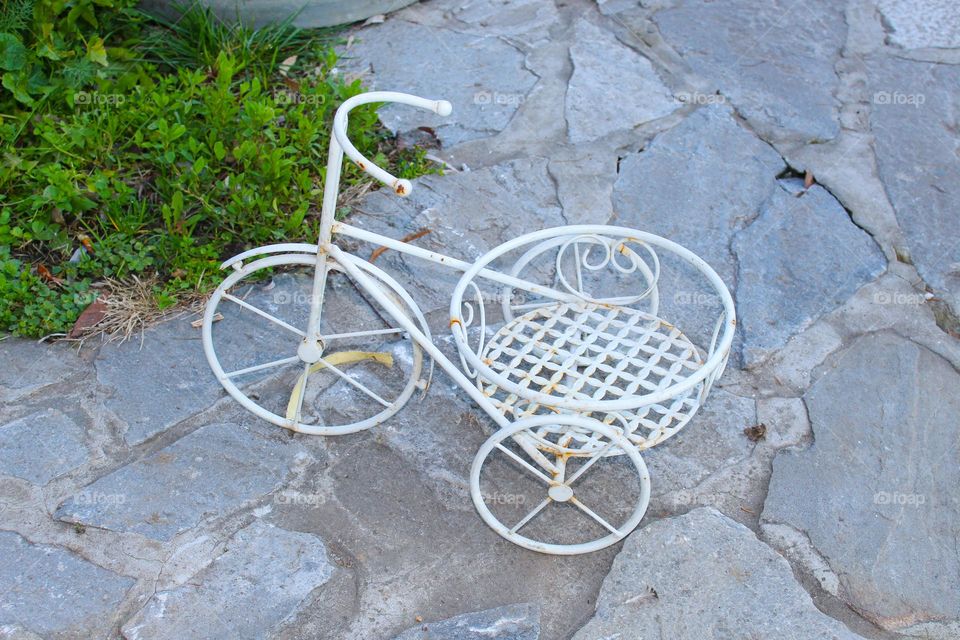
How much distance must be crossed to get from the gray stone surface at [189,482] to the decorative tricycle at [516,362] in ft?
0.37

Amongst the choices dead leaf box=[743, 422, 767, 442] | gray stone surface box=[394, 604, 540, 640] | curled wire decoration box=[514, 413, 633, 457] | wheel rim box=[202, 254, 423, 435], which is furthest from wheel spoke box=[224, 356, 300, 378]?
dead leaf box=[743, 422, 767, 442]

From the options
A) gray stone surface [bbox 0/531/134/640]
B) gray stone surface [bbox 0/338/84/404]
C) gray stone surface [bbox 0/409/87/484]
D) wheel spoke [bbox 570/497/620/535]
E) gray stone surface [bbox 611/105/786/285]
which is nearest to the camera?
gray stone surface [bbox 0/531/134/640]

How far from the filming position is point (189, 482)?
283 centimetres

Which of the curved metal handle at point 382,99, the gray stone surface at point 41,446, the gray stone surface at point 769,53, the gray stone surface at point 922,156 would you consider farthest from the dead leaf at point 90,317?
the gray stone surface at point 922,156

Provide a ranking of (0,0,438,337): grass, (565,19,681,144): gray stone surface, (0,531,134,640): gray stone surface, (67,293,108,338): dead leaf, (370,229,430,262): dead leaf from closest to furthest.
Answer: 1. (0,531,134,640): gray stone surface
2. (67,293,108,338): dead leaf
3. (0,0,438,337): grass
4. (370,229,430,262): dead leaf
5. (565,19,681,144): gray stone surface

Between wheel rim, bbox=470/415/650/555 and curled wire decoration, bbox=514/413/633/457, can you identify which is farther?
curled wire decoration, bbox=514/413/633/457

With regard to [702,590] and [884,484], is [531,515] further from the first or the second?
[884,484]

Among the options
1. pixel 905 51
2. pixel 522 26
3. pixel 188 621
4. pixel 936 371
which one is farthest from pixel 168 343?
pixel 905 51

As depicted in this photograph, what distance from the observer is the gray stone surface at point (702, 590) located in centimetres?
252

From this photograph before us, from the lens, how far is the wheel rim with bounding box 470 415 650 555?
2484mm

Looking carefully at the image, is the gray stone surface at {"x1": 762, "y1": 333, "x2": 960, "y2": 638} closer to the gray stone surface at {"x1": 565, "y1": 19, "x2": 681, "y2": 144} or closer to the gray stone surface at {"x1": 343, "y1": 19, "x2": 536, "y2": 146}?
the gray stone surface at {"x1": 565, "y1": 19, "x2": 681, "y2": 144}

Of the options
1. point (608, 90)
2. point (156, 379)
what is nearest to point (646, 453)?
point (156, 379)

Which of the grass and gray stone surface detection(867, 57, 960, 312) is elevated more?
the grass

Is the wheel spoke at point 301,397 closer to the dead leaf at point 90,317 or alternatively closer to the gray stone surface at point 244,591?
the gray stone surface at point 244,591
